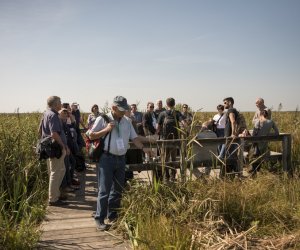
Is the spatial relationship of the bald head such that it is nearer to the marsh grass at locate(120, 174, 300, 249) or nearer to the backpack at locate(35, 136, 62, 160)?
the marsh grass at locate(120, 174, 300, 249)

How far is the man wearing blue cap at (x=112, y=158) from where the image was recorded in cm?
478

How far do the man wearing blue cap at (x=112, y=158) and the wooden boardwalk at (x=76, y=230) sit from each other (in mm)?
252

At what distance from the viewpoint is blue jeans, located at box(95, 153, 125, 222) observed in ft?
15.9

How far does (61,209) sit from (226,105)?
13.3 feet

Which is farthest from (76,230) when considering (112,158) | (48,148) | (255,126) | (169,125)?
(255,126)

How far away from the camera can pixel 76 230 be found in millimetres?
4820

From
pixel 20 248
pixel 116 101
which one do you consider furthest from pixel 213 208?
pixel 20 248

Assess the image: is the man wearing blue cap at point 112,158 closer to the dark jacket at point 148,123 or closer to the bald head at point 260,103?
the bald head at point 260,103

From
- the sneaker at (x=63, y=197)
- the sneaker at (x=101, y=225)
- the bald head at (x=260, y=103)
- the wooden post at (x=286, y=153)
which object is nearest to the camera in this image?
the sneaker at (x=101, y=225)

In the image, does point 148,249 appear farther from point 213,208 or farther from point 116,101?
point 116,101

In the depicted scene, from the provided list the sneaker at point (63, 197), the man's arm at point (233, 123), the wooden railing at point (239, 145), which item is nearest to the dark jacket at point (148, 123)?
the wooden railing at point (239, 145)

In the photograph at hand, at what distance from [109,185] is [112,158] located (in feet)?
1.22

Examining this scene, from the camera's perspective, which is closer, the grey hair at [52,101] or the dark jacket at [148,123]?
the grey hair at [52,101]

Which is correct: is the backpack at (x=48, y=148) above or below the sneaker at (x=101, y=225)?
above
